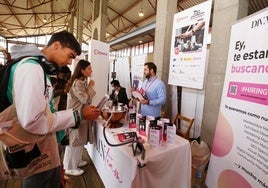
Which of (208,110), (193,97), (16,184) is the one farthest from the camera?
(193,97)

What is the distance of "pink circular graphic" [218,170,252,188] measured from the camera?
1.61 metres

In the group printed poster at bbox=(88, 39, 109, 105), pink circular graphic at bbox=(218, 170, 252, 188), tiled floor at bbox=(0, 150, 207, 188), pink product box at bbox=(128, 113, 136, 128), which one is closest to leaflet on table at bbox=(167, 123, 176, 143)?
pink product box at bbox=(128, 113, 136, 128)

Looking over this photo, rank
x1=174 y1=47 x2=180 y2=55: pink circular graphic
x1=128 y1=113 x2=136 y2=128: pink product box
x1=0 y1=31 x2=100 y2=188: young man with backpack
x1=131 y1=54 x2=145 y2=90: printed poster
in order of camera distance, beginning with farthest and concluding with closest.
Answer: x1=131 y1=54 x2=145 y2=90: printed poster
x1=174 y1=47 x2=180 y2=55: pink circular graphic
x1=128 y1=113 x2=136 y2=128: pink product box
x1=0 y1=31 x2=100 y2=188: young man with backpack

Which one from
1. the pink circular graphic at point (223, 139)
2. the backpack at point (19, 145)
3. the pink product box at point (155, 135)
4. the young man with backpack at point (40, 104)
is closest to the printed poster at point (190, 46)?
the pink circular graphic at point (223, 139)

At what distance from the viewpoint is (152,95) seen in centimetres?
273

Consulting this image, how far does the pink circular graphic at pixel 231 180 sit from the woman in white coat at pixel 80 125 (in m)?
1.50

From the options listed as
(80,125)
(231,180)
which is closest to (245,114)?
(231,180)

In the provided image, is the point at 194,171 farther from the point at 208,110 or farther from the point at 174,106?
the point at 174,106

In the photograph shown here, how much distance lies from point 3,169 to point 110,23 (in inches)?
409

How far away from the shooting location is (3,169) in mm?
1039

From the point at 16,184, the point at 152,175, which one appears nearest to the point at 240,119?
the point at 152,175

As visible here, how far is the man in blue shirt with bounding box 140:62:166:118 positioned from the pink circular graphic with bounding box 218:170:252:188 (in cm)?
110

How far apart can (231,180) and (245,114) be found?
0.66 meters

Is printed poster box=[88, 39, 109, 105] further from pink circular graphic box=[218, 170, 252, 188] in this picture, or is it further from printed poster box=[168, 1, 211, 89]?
pink circular graphic box=[218, 170, 252, 188]
